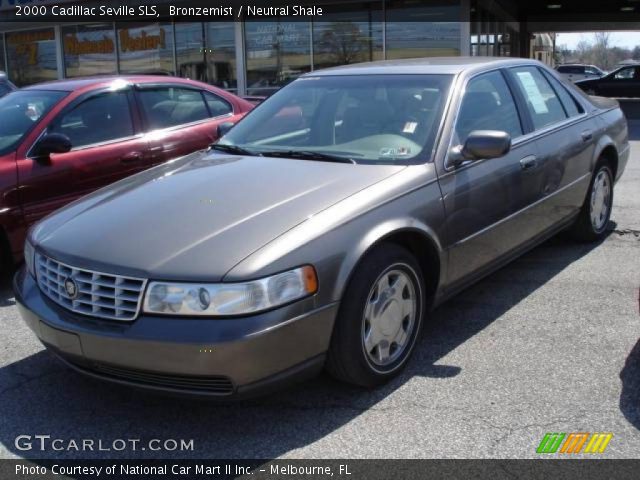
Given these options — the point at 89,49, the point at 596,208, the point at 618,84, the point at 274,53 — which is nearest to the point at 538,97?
the point at 596,208

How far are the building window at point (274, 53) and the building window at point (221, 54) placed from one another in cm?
47

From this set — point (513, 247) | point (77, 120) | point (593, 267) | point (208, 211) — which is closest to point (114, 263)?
point (208, 211)

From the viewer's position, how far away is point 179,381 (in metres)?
2.91

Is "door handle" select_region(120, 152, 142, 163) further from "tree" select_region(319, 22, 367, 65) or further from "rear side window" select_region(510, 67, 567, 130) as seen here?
"tree" select_region(319, 22, 367, 65)

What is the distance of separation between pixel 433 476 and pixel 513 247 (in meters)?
2.09

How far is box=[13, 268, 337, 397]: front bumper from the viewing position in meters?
2.80

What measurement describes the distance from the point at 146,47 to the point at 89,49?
2106 mm

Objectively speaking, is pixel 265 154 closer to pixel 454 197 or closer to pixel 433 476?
pixel 454 197

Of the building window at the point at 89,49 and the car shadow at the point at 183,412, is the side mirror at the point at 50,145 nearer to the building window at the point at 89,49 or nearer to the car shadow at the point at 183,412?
the car shadow at the point at 183,412

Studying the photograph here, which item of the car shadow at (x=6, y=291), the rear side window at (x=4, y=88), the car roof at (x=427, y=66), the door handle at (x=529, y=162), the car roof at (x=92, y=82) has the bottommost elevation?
the car shadow at (x=6, y=291)

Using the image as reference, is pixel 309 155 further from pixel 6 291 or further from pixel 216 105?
pixel 216 105

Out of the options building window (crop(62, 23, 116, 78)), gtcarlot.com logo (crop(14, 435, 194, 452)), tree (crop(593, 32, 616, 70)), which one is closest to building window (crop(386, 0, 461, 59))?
building window (crop(62, 23, 116, 78))

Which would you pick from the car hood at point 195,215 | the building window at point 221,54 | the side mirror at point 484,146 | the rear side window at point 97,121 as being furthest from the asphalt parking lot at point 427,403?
the building window at point 221,54

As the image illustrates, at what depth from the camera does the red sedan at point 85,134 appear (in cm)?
522
